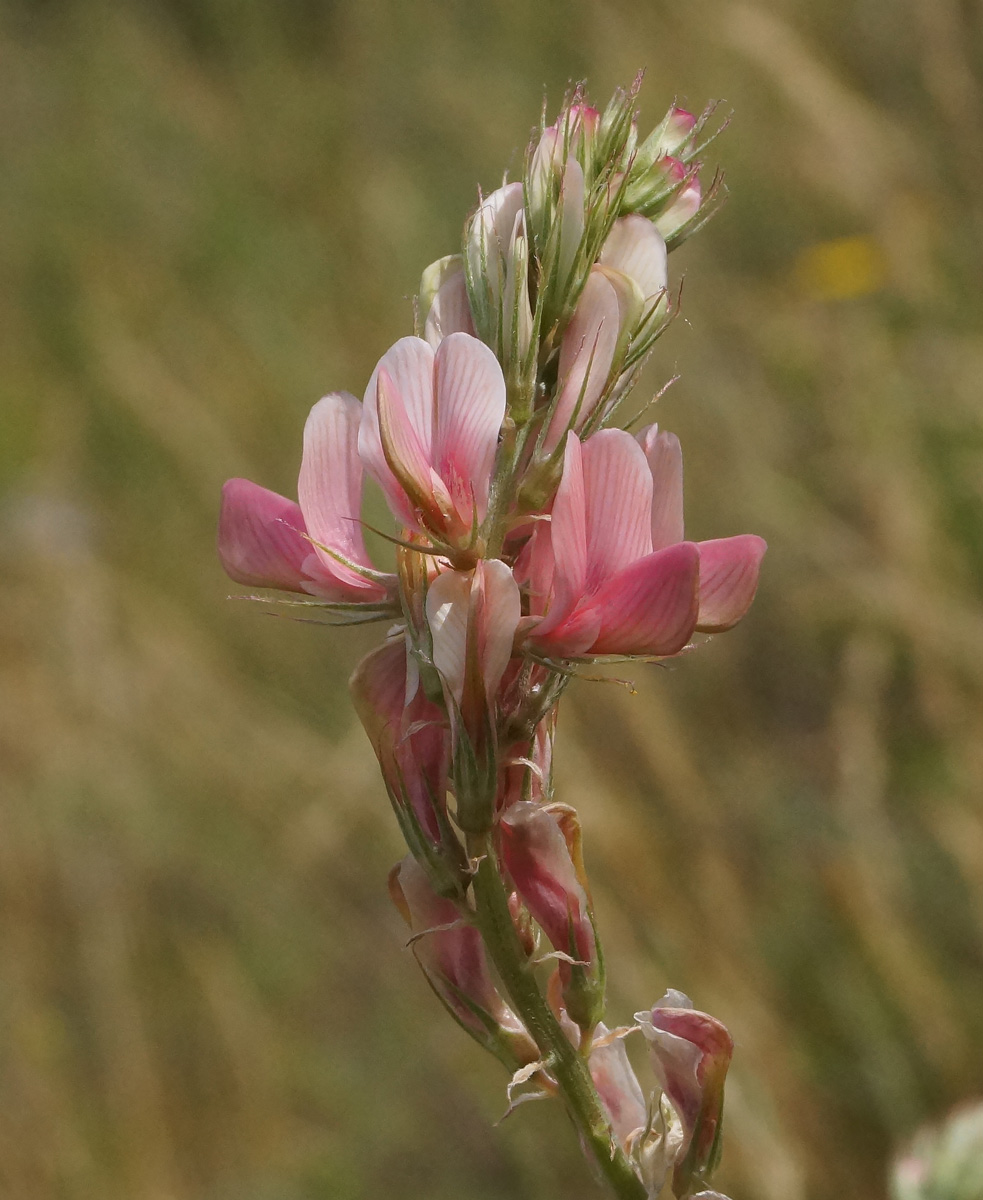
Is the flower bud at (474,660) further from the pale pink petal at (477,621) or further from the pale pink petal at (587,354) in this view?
the pale pink petal at (587,354)

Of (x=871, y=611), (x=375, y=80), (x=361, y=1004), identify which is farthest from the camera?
(x=375, y=80)

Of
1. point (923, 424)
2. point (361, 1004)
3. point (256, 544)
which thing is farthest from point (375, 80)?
point (256, 544)

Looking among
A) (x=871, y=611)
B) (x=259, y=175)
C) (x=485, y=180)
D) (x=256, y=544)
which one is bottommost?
(x=871, y=611)

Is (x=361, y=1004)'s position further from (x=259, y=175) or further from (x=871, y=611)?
(x=259, y=175)

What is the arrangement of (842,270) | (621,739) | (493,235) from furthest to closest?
1. (842,270)
2. (621,739)
3. (493,235)

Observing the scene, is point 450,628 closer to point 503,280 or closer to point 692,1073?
point 503,280

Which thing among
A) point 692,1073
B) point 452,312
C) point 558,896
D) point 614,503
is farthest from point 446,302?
point 692,1073

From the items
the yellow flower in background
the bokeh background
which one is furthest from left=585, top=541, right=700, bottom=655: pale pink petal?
the yellow flower in background
